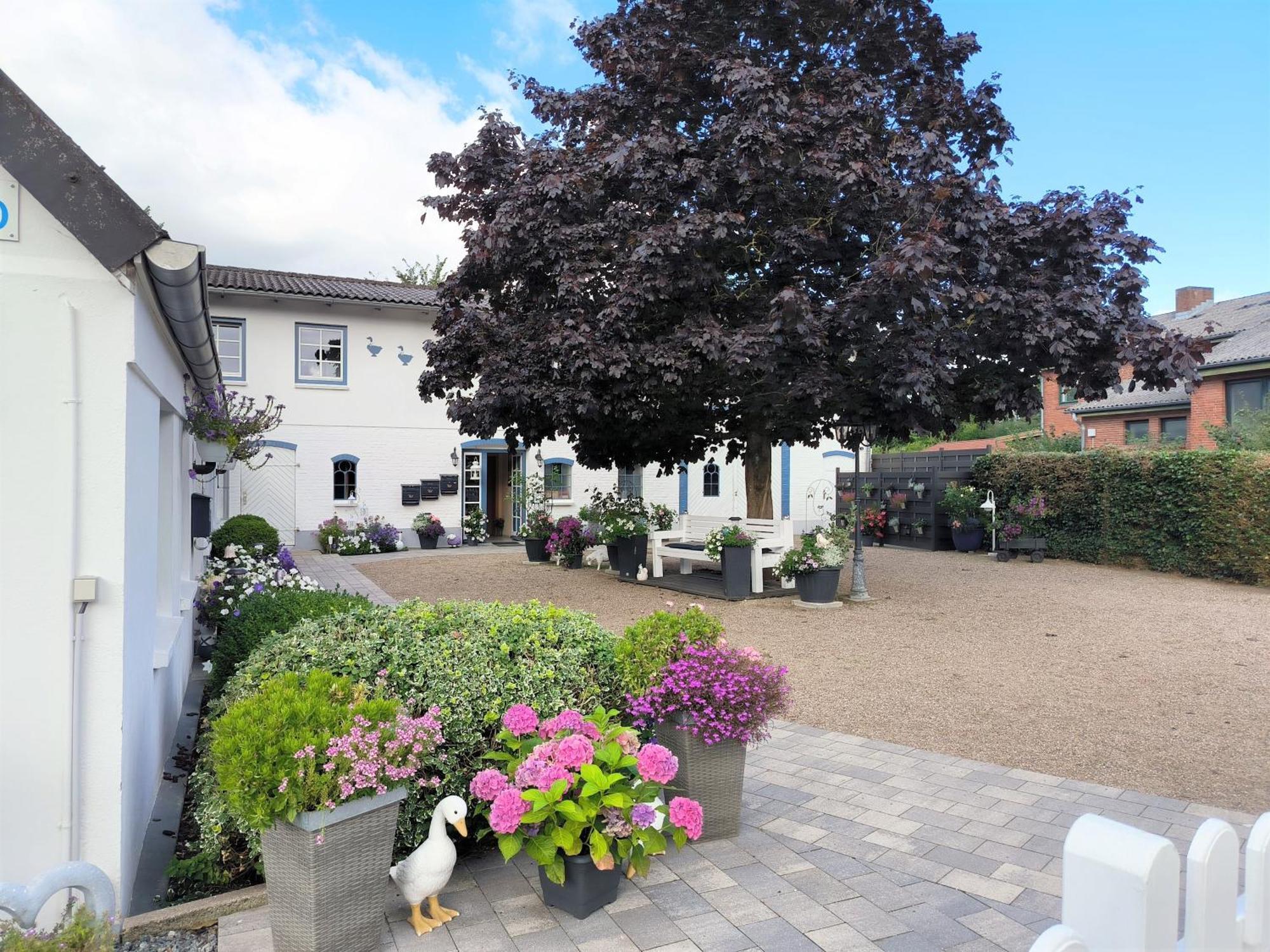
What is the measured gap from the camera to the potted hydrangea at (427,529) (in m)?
19.8

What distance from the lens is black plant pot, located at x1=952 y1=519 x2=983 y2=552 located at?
17.7 metres

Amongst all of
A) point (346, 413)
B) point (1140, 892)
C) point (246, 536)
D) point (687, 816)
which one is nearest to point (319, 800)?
point (687, 816)

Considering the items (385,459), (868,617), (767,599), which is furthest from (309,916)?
(385,459)

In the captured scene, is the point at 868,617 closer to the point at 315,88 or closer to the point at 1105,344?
the point at 1105,344

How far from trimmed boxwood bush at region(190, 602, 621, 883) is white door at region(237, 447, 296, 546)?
15581 mm

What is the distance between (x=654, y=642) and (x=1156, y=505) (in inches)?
553

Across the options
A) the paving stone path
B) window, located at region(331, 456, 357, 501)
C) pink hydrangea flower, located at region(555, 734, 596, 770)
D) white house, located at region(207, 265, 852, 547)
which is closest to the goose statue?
the paving stone path

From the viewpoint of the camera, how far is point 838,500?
2197cm

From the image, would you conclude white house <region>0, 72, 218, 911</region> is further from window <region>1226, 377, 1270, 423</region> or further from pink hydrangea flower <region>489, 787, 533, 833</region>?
window <region>1226, 377, 1270, 423</region>

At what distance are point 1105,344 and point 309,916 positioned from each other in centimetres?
1044

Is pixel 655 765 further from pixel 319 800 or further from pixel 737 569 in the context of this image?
pixel 737 569

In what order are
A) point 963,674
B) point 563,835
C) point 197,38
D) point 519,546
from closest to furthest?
1. point 563,835
2. point 963,674
3. point 197,38
4. point 519,546

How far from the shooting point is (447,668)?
3.62m

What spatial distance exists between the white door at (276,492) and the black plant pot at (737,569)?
11560 millimetres
